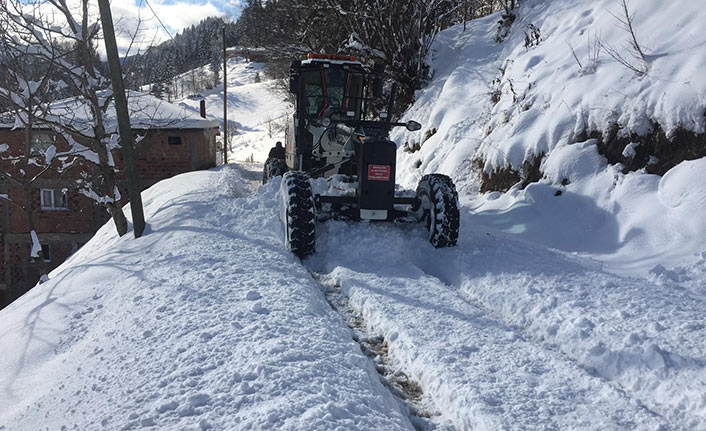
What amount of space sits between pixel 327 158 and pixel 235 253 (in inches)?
120

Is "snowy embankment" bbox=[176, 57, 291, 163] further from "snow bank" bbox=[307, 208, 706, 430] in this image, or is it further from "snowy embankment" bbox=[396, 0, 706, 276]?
"snow bank" bbox=[307, 208, 706, 430]

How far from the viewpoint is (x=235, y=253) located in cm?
642

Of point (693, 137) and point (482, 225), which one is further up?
point (693, 137)

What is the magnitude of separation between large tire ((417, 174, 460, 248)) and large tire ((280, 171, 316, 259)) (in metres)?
1.49

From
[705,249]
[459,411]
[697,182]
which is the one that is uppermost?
[697,182]

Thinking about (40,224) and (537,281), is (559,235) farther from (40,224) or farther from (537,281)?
(40,224)

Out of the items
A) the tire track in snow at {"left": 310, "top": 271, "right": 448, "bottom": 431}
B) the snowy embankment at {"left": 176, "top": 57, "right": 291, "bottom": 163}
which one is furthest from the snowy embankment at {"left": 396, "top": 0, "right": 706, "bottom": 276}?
the snowy embankment at {"left": 176, "top": 57, "right": 291, "bottom": 163}

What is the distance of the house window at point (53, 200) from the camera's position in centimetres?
2066

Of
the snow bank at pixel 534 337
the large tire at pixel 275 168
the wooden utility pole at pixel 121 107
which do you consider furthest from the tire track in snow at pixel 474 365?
the large tire at pixel 275 168

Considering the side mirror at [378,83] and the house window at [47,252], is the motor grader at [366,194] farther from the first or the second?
the house window at [47,252]

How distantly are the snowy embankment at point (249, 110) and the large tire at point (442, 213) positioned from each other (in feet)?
138

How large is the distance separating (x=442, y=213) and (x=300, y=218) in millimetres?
1731

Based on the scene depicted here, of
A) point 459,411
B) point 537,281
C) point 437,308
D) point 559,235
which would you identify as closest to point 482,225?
point 559,235

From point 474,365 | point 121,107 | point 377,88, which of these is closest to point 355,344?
point 474,365
